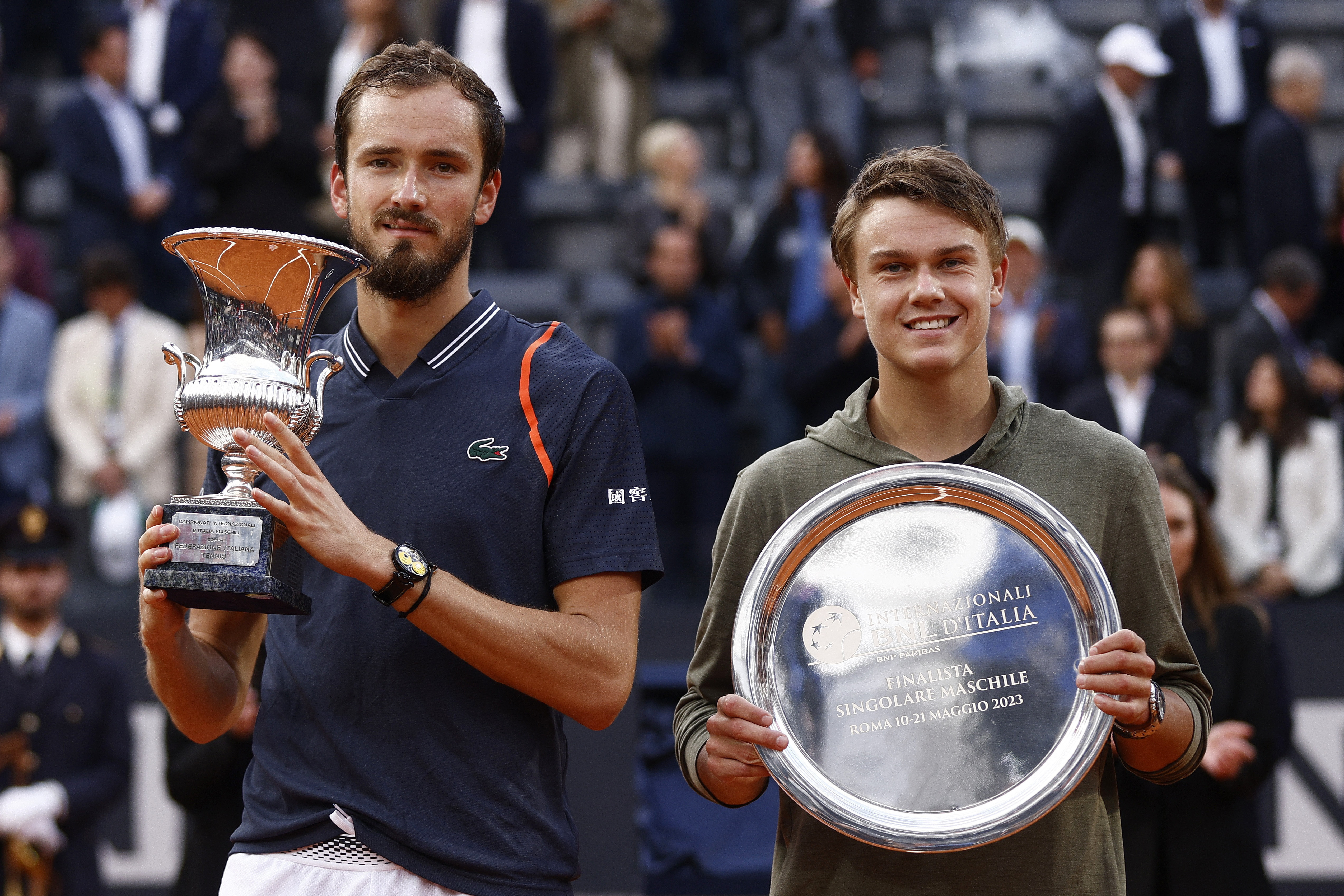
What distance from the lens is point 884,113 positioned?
420 inches

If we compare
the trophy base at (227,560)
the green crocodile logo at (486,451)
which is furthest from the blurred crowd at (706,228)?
the trophy base at (227,560)

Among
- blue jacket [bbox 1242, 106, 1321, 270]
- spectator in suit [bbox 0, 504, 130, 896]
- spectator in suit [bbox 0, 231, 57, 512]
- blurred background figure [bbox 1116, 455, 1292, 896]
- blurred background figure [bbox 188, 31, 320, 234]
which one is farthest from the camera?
blue jacket [bbox 1242, 106, 1321, 270]

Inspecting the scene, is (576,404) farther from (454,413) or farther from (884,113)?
(884,113)

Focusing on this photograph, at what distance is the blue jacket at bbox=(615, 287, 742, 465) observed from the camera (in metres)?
7.11

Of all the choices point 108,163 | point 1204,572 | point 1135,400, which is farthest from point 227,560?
point 108,163

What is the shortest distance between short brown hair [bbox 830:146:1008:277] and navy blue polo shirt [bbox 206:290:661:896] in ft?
1.50

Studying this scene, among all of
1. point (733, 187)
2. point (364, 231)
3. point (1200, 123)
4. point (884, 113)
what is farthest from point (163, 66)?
point (364, 231)

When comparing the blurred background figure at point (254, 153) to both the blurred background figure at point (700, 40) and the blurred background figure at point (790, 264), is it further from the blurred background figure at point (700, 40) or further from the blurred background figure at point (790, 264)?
the blurred background figure at point (700, 40)

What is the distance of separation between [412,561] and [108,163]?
6983mm

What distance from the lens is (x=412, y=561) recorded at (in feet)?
7.53

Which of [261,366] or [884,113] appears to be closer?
[261,366]

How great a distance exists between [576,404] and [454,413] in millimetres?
195

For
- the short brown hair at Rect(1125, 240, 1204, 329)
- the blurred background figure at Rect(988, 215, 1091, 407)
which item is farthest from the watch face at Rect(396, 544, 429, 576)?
the short brown hair at Rect(1125, 240, 1204, 329)

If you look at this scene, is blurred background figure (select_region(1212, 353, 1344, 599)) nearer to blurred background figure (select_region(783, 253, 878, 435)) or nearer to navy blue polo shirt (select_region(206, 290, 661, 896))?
blurred background figure (select_region(783, 253, 878, 435))
